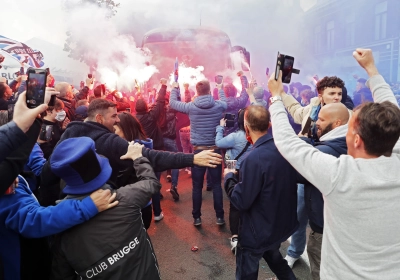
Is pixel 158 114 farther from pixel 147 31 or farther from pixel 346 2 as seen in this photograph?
pixel 147 31

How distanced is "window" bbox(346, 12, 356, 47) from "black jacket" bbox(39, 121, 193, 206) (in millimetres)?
6737

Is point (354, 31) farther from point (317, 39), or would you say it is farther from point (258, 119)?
point (258, 119)

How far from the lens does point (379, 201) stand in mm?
1339

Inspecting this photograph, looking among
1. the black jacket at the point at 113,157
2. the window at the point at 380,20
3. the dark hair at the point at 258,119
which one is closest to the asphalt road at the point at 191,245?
the black jacket at the point at 113,157

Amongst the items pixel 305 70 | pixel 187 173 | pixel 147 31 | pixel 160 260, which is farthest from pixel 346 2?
pixel 160 260

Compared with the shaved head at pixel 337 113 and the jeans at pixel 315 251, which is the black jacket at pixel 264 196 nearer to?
the jeans at pixel 315 251

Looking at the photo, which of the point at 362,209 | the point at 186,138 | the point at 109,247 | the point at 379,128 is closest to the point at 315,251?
the point at 362,209

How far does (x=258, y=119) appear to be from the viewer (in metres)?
2.42

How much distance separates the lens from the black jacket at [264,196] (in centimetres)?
230

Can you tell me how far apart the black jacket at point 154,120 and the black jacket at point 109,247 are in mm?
3353

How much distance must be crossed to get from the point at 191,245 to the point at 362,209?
2.82 meters

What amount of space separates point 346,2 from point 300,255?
670cm

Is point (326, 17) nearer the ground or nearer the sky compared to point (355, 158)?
nearer the sky

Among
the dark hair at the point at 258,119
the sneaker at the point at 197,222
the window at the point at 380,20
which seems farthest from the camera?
the window at the point at 380,20
